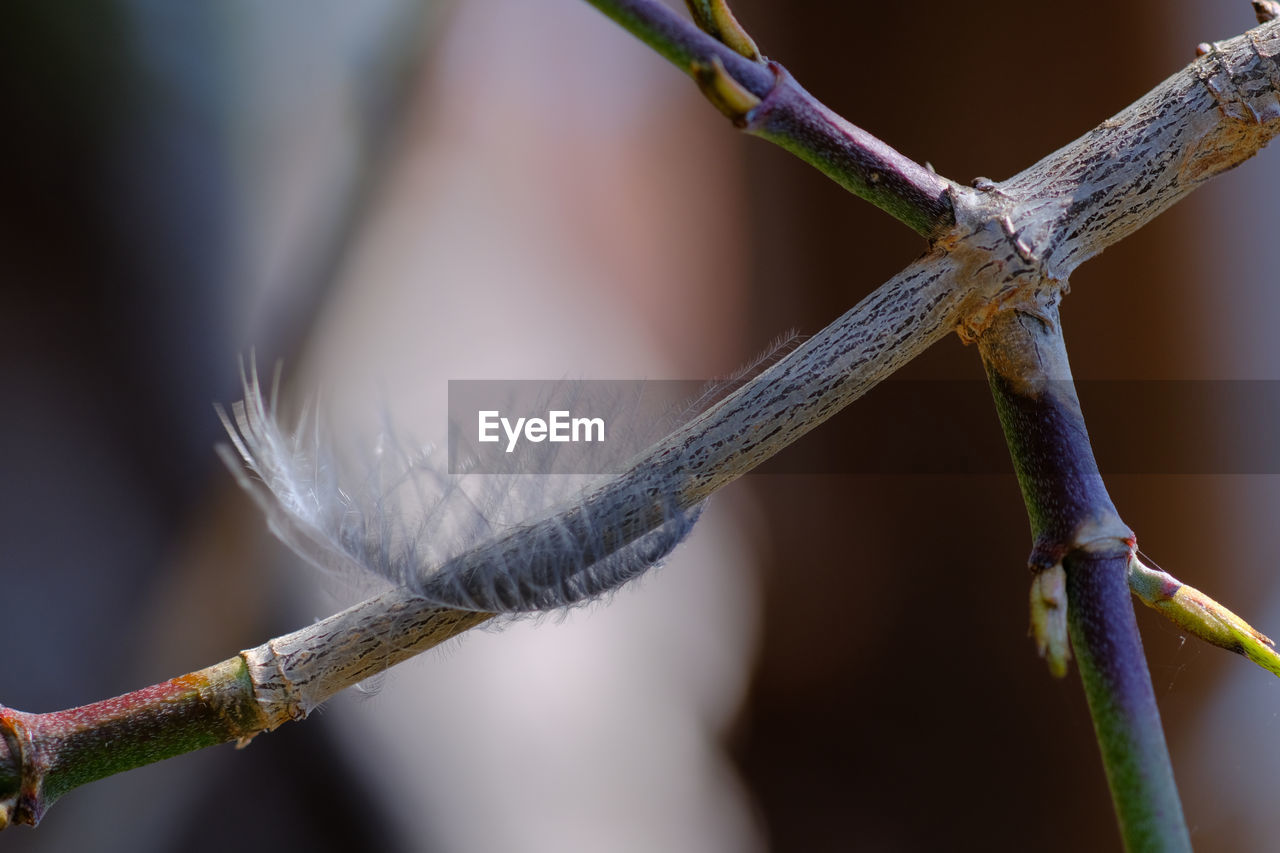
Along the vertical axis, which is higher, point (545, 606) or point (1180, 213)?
point (1180, 213)

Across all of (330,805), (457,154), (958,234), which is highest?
(457,154)

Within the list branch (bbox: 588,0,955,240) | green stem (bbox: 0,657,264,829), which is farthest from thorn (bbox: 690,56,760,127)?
green stem (bbox: 0,657,264,829)

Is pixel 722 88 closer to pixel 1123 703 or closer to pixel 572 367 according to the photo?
pixel 1123 703

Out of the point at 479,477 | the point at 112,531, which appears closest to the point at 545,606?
the point at 479,477

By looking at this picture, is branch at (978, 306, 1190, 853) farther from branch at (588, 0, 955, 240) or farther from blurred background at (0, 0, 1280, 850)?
blurred background at (0, 0, 1280, 850)

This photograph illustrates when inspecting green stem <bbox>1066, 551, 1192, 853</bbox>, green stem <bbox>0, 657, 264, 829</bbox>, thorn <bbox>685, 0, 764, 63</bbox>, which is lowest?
green stem <bbox>1066, 551, 1192, 853</bbox>

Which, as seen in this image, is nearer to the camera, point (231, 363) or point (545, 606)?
point (545, 606)

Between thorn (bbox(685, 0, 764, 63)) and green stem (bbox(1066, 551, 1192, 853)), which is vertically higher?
thorn (bbox(685, 0, 764, 63))

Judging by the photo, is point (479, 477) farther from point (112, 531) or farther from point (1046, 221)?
point (112, 531)
